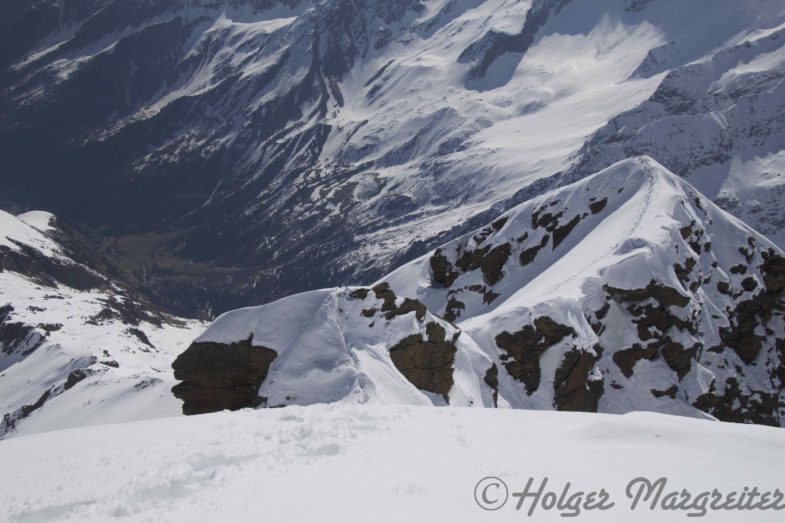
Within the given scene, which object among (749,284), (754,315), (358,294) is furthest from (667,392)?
(358,294)

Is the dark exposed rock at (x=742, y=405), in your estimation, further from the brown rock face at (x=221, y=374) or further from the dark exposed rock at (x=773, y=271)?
the brown rock face at (x=221, y=374)

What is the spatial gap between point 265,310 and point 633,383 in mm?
29676

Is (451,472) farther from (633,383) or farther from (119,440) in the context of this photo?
(633,383)

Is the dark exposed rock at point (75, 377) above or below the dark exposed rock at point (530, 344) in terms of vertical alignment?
below

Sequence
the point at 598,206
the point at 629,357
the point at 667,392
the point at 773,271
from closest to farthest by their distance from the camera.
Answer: the point at 667,392 < the point at 629,357 < the point at 773,271 < the point at 598,206

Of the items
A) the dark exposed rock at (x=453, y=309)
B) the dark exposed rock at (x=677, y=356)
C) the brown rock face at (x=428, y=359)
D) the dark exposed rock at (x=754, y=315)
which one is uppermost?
the brown rock face at (x=428, y=359)

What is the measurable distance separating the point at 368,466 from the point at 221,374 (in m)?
22.4

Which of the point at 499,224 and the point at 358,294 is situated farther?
the point at 499,224

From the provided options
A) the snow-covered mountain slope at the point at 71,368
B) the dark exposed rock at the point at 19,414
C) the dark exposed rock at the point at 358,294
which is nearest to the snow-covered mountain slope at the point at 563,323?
the dark exposed rock at the point at 358,294

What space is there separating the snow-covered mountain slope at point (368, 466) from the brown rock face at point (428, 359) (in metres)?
17.7

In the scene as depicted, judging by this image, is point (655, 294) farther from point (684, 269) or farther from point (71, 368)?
point (71, 368)

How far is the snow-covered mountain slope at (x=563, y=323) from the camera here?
115 feet

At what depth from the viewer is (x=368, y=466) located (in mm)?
14602

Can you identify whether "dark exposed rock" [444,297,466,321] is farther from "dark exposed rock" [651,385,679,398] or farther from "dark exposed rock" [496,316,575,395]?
"dark exposed rock" [651,385,679,398]
